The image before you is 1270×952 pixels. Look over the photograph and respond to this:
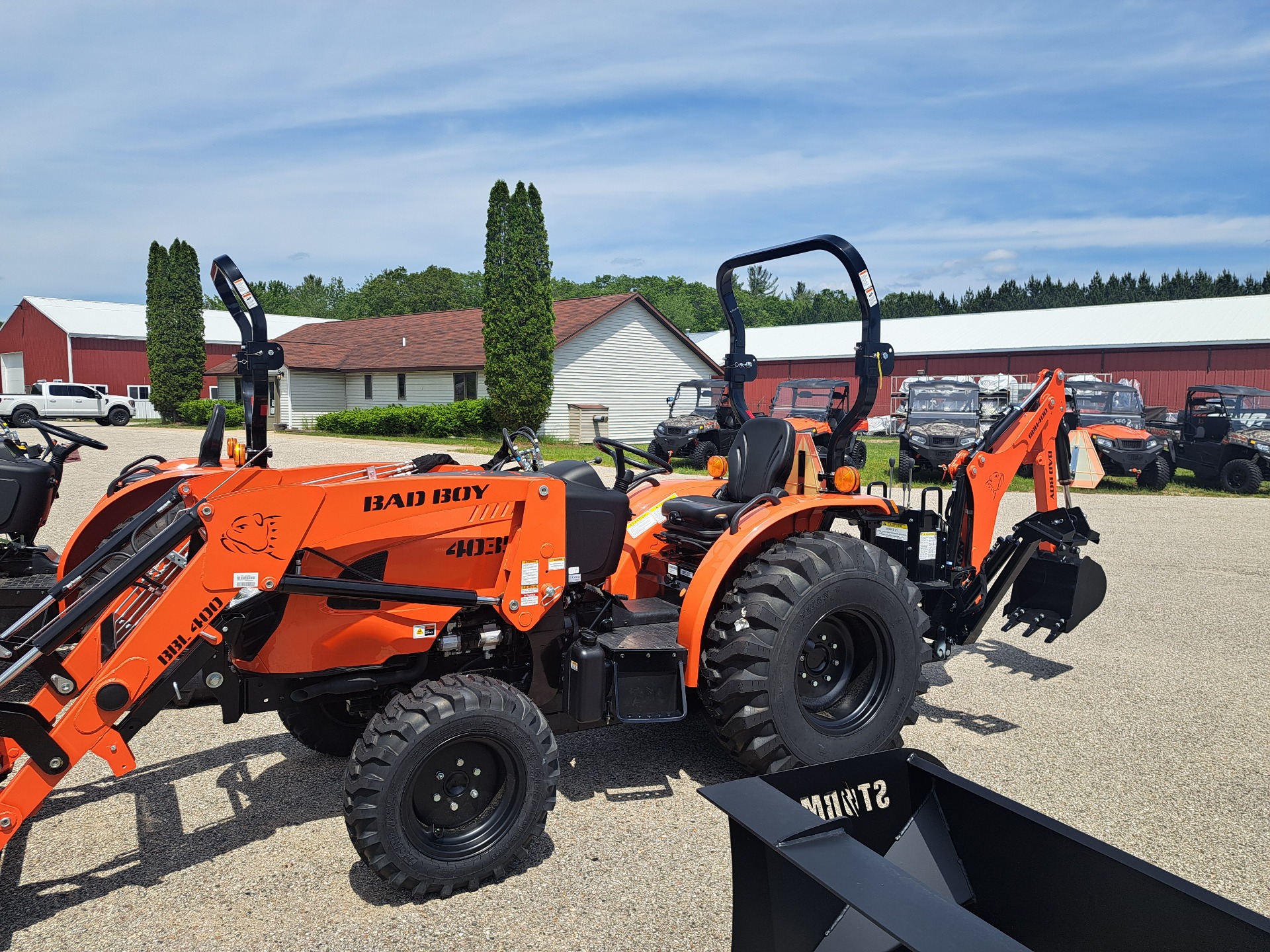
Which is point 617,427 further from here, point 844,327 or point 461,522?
point 461,522

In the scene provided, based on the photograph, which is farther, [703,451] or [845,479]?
[703,451]

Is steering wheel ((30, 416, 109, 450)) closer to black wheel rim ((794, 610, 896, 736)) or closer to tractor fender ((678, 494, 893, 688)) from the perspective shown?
tractor fender ((678, 494, 893, 688))

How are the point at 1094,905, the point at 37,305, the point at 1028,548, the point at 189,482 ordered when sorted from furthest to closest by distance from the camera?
the point at 37,305, the point at 1028,548, the point at 189,482, the point at 1094,905

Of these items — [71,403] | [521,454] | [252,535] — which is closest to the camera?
[252,535]

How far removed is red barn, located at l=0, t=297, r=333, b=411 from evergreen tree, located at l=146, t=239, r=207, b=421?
199 inches

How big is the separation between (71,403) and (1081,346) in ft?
122

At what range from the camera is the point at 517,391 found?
1067 inches

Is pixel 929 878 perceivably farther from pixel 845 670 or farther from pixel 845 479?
pixel 845 479

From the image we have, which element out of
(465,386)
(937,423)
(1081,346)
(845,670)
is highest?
(1081,346)

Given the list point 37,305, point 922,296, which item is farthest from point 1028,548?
point 922,296

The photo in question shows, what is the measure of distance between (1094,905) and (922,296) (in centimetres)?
7296

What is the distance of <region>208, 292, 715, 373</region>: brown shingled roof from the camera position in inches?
1247

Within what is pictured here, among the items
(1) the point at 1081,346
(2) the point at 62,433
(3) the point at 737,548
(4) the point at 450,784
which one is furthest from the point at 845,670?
(1) the point at 1081,346

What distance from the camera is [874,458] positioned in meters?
22.0
